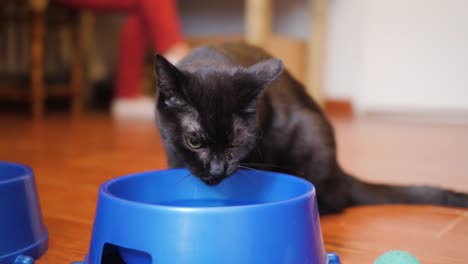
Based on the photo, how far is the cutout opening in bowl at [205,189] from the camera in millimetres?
994

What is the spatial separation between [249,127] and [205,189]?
0.54ft

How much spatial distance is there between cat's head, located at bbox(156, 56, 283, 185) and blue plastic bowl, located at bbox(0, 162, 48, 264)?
276mm

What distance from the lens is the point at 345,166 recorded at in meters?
1.83

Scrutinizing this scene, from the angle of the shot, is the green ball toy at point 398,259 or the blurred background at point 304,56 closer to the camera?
the green ball toy at point 398,259

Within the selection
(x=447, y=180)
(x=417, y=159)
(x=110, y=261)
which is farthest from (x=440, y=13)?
(x=110, y=261)

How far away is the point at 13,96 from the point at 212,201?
2.83m

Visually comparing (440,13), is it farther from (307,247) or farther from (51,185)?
(307,247)

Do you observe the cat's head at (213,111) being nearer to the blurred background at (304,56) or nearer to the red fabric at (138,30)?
the blurred background at (304,56)

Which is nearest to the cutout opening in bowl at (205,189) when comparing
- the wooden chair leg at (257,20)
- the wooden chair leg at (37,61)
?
the wooden chair leg at (257,20)

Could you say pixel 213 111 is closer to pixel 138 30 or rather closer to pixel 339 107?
pixel 138 30

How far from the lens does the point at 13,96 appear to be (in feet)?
11.4

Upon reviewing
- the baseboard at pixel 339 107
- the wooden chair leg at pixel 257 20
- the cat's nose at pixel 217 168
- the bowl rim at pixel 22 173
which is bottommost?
the baseboard at pixel 339 107

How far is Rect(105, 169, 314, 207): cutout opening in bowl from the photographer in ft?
3.26

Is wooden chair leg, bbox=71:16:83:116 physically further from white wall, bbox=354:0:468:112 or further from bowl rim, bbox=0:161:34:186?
bowl rim, bbox=0:161:34:186
